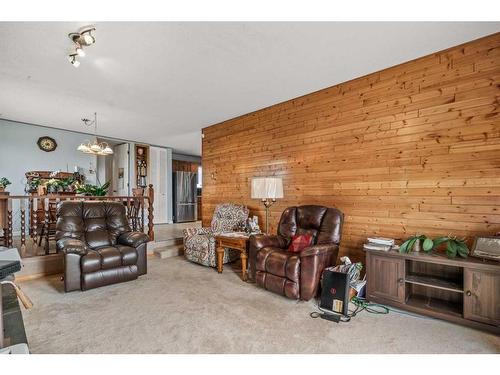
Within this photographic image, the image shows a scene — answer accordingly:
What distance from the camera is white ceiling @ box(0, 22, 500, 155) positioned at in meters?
2.33

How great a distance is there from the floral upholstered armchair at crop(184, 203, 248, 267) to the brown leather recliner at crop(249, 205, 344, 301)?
36.3 inches

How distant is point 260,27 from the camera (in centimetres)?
230

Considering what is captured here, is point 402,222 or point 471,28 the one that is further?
point 402,222

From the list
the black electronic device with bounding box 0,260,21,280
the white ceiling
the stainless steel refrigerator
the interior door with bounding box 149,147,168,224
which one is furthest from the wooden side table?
the stainless steel refrigerator

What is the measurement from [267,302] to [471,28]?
126 inches

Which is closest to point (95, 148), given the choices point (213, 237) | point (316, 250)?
point (213, 237)

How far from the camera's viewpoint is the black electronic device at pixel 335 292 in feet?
7.98

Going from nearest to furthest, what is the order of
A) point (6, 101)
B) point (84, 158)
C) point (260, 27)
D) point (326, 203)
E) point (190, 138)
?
point (260, 27)
point (326, 203)
point (6, 101)
point (84, 158)
point (190, 138)

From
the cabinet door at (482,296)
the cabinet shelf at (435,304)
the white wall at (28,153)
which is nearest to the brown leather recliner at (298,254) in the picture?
the cabinet shelf at (435,304)

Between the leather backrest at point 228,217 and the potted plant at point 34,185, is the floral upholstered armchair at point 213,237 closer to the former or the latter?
the leather backrest at point 228,217

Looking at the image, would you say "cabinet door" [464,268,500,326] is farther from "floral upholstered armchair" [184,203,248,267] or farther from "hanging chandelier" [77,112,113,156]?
"hanging chandelier" [77,112,113,156]

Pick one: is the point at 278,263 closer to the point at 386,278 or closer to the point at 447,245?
the point at 386,278
